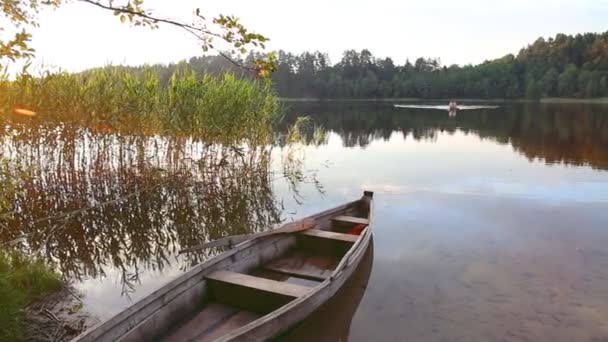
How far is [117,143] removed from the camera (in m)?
10.1

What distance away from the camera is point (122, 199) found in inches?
391

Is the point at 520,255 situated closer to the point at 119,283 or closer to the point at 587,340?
the point at 587,340

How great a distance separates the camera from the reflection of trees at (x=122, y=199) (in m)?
7.52

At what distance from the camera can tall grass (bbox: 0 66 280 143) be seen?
8.73 metres

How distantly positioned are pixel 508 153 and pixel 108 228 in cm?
1532

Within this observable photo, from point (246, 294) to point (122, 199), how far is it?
595 cm

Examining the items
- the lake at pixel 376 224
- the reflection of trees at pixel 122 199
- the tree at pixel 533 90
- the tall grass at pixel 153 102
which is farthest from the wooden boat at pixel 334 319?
the tree at pixel 533 90

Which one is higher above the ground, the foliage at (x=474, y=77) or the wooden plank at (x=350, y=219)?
the foliage at (x=474, y=77)

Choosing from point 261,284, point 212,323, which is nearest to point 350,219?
point 261,284

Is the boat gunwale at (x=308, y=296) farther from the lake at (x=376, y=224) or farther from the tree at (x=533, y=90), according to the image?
the tree at (x=533, y=90)

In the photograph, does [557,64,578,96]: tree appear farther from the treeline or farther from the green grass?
the green grass

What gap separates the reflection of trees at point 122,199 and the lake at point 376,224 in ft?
0.10

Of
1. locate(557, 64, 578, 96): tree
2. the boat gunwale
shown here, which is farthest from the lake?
locate(557, 64, 578, 96): tree

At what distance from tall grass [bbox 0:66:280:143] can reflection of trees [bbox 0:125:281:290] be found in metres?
0.37
